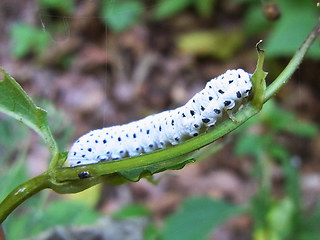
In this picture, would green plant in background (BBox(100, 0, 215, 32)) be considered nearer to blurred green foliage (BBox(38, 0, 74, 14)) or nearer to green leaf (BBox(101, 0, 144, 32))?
green leaf (BBox(101, 0, 144, 32))

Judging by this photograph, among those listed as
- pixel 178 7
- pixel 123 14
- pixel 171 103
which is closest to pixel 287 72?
pixel 171 103

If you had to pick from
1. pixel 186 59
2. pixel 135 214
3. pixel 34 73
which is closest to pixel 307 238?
pixel 135 214

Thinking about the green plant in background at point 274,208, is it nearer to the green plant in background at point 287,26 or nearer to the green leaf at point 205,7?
the green plant in background at point 287,26


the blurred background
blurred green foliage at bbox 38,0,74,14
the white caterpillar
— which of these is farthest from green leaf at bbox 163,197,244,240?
blurred green foliage at bbox 38,0,74,14

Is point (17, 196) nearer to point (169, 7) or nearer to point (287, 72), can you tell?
point (287, 72)

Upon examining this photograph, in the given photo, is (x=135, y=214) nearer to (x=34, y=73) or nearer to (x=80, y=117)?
(x=80, y=117)

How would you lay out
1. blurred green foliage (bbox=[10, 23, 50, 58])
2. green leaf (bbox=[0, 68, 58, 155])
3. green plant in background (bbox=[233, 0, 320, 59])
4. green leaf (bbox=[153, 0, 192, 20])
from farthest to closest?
blurred green foliage (bbox=[10, 23, 50, 58]) < green leaf (bbox=[153, 0, 192, 20]) < green plant in background (bbox=[233, 0, 320, 59]) < green leaf (bbox=[0, 68, 58, 155])
